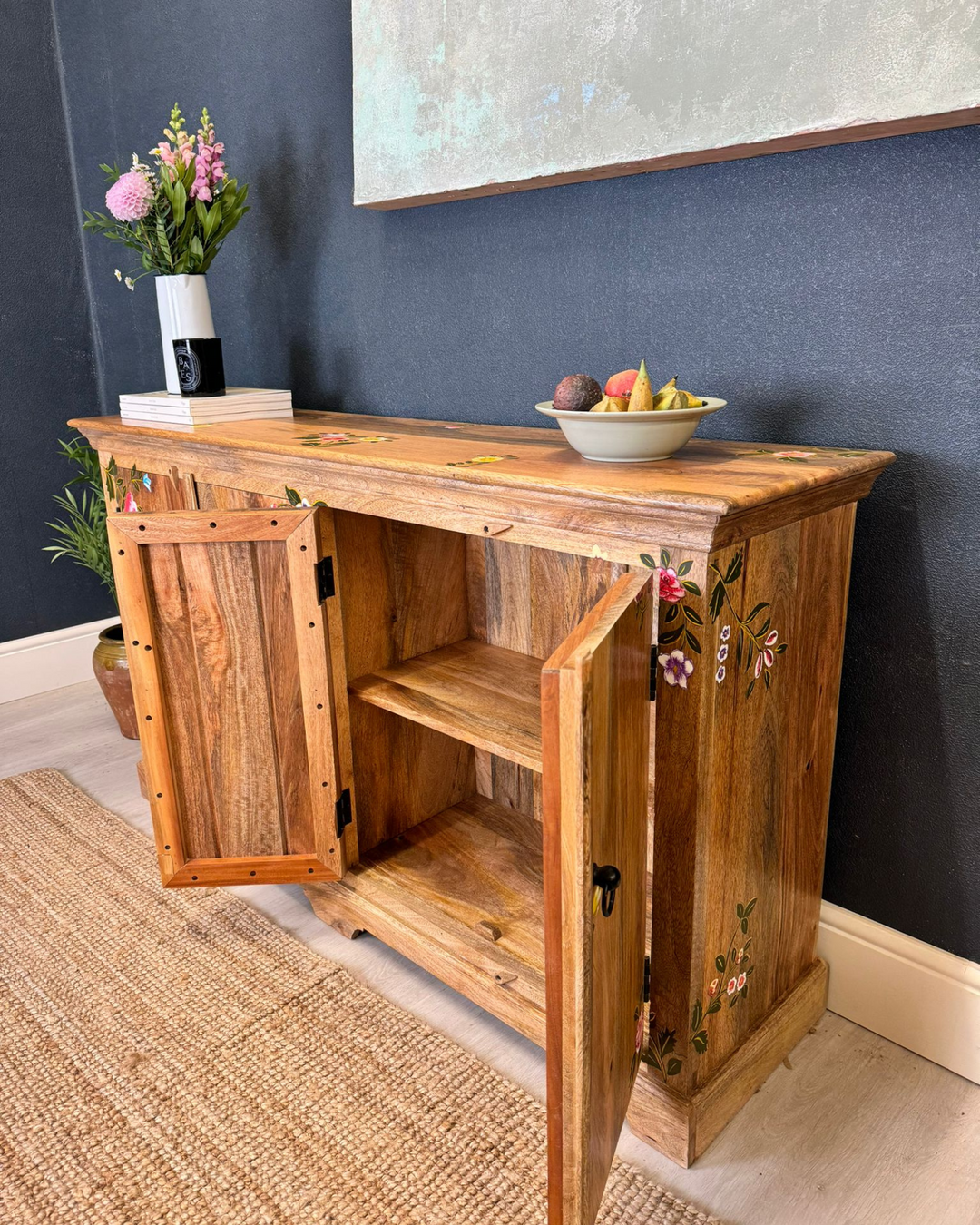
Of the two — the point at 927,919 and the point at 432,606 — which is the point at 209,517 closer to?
the point at 432,606

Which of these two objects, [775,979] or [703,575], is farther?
[775,979]

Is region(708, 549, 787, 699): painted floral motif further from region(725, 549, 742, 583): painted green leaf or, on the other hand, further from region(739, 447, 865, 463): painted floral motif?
region(739, 447, 865, 463): painted floral motif

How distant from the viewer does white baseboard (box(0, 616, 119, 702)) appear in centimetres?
303

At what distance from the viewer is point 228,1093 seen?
4.73 ft

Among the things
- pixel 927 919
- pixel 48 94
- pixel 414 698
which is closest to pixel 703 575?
pixel 414 698

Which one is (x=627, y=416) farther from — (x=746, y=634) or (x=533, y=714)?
(x=533, y=714)

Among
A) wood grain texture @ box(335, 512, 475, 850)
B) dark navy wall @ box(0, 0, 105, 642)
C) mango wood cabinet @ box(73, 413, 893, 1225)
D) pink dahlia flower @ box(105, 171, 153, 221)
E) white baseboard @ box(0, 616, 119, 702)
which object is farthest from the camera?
white baseboard @ box(0, 616, 119, 702)

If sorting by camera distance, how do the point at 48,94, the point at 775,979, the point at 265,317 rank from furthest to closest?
the point at 48,94
the point at 265,317
the point at 775,979

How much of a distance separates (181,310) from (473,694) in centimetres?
114

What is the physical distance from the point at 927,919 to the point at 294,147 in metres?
2.06

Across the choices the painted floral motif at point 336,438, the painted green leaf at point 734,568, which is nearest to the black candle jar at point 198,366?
the painted floral motif at point 336,438

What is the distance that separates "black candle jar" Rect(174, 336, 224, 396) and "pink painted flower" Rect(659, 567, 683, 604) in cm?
130

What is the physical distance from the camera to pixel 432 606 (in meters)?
1.81

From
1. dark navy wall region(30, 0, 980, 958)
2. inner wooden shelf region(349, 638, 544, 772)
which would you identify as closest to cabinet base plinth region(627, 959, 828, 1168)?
dark navy wall region(30, 0, 980, 958)
